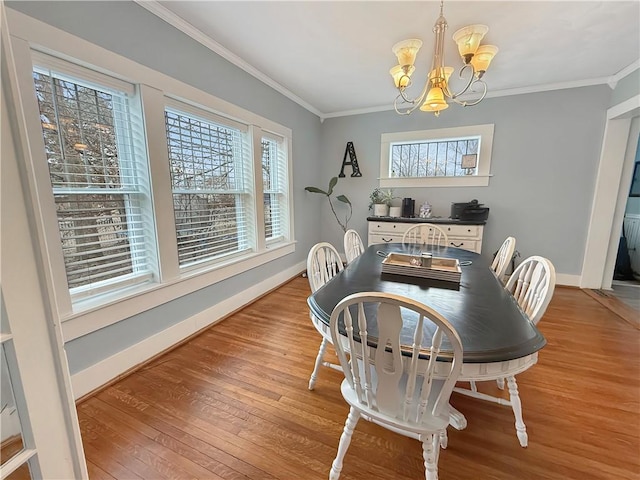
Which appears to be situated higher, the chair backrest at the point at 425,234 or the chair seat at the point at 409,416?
the chair backrest at the point at 425,234

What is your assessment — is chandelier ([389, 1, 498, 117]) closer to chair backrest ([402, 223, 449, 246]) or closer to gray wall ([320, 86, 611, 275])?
chair backrest ([402, 223, 449, 246])

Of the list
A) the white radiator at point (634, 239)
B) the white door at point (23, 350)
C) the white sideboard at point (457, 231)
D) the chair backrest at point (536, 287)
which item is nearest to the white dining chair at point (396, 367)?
the chair backrest at point (536, 287)

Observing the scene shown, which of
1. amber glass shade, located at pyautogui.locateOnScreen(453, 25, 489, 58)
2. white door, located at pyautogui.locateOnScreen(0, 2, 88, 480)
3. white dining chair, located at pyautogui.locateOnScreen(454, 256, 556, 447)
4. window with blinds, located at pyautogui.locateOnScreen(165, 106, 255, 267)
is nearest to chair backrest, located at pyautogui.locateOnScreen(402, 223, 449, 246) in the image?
white dining chair, located at pyautogui.locateOnScreen(454, 256, 556, 447)

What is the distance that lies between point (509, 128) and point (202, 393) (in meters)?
4.43

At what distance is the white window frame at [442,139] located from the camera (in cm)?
362

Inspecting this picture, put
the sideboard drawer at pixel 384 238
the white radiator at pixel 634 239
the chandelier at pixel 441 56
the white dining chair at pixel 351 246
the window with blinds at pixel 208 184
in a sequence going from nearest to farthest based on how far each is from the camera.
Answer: the chandelier at pixel 441 56, the window with blinds at pixel 208 184, the white dining chair at pixel 351 246, the sideboard drawer at pixel 384 238, the white radiator at pixel 634 239

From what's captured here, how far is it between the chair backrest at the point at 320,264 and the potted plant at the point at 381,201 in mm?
2242

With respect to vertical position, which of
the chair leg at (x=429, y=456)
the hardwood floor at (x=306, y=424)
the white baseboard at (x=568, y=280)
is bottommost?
the hardwood floor at (x=306, y=424)

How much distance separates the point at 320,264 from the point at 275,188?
2080 millimetres

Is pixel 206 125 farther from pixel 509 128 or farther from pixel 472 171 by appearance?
pixel 509 128

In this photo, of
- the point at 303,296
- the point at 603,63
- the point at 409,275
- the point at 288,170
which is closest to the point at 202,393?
the point at 409,275

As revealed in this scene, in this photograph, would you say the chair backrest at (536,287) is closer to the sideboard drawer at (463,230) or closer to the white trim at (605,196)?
the sideboard drawer at (463,230)

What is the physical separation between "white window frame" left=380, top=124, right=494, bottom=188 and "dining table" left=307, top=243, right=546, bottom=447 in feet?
6.90

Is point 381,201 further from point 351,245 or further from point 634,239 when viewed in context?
point 634,239
